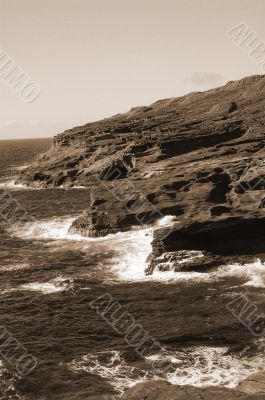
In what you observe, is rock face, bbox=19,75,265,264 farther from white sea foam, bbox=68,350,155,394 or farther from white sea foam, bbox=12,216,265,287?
white sea foam, bbox=68,350,155,394

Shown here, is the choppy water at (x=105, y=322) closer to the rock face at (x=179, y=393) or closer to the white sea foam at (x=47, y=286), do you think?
the white sea foam at (x=47, y=286)

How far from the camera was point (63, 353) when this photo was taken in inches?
1110

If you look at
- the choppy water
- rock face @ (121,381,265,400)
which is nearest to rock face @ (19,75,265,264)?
the choppy water

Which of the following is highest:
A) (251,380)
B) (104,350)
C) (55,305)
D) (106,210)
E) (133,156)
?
(133,156)

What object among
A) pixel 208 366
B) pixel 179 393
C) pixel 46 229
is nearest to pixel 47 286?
pixel 208 366

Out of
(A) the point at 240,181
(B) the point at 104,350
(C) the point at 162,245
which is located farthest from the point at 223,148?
(B) the point at 104,350

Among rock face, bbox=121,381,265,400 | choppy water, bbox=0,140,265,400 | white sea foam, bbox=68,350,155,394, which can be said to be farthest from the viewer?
choppy water, bbox=0,140,265,400

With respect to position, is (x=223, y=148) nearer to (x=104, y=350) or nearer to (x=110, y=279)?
(x=110, y=279)

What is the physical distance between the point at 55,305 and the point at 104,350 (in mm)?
8366

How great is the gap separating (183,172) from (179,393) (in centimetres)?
4057

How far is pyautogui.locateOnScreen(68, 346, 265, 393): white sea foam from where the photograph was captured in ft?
80.3

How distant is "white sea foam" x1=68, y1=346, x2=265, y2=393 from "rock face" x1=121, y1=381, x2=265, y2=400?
351 centimetres

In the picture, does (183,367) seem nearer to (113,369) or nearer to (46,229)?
(113,369)

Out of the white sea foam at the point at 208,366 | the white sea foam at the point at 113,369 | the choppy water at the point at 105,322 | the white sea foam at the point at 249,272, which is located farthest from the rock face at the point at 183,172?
the white sea foam at the point at 113,369
